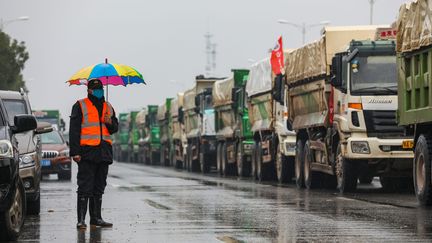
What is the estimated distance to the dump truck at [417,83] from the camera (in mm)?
18641

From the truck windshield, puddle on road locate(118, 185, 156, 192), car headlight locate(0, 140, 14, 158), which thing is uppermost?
the truck windshield

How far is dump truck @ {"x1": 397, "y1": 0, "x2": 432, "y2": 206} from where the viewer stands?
61.2ft

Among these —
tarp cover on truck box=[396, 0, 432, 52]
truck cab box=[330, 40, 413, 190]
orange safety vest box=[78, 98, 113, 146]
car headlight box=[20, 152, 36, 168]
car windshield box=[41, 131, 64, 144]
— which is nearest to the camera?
orange safety vest box=[78, 98, 113, 146]

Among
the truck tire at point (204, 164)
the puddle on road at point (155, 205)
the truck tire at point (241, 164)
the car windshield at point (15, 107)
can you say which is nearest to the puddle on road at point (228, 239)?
the puddle on road at point (155, 205)

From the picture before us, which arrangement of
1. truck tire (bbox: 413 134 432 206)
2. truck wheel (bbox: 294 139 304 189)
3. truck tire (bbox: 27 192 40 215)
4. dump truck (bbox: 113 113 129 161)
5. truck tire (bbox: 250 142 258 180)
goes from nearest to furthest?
truck tire (bbox: 27 192 40 215) < truck tire (bbox: 413 134 432 206) < truck wheel (bbox: 294 139 304 189) < truck tire (bbox: 250 142 258 180) < dump truck (bbox: 113 113 129 161)

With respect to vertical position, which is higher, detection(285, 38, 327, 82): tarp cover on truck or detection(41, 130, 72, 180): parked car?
detection(285, 38, 327, 82): tarp cover on truck

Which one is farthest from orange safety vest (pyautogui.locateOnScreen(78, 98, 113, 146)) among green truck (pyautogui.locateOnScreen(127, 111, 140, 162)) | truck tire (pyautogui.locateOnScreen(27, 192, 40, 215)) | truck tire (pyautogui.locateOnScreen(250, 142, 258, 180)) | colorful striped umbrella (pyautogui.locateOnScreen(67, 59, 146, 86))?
green truck (pyautogui.locateOnScreen(127, 111, 140, 162))

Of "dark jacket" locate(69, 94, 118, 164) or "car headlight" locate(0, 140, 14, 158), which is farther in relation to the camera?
"dark jacket" locate(69, 94, 118, 164)

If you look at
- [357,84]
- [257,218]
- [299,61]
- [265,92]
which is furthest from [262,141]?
[257,218]

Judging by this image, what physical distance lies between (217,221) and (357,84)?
8294 mm

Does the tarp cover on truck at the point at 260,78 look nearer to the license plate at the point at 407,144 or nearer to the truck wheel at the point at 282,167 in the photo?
the truck wheel at the point at 282,167

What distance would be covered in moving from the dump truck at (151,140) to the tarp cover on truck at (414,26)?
1811 inches

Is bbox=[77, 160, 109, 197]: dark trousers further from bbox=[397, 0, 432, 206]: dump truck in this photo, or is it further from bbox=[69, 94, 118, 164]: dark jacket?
bbox=[397, 0, 432, 206]: dump truck

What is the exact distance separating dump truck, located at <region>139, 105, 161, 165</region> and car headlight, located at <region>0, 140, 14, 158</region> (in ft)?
173
